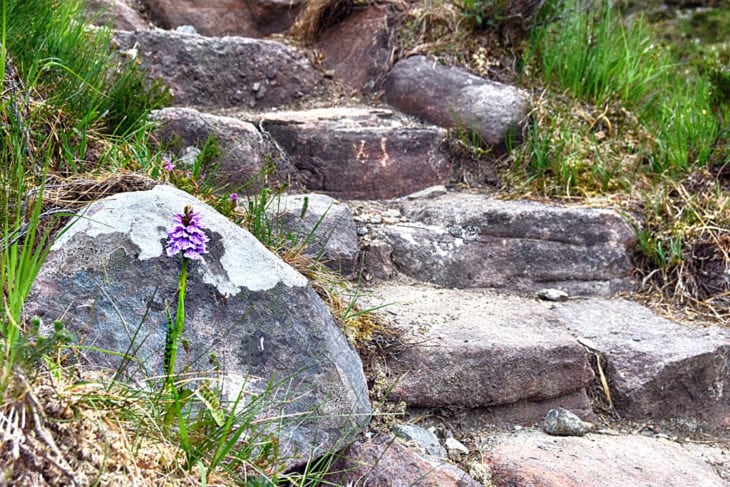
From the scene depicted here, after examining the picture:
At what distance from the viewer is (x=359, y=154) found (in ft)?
10.8

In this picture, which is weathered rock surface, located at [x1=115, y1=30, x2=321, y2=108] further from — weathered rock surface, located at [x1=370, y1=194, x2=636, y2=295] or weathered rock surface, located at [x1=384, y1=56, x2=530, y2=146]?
weathered rock surface, located at [x1=370, y1=194, x2=636, y2=295]

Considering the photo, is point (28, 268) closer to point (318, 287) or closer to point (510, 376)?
point (318, 287)

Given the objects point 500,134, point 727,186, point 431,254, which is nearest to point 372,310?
point 431,254

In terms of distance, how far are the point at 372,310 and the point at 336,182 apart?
1026 mm

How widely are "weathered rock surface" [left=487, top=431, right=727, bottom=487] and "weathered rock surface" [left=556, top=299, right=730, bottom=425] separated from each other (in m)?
0.19

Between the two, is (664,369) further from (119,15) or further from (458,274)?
(119,15)

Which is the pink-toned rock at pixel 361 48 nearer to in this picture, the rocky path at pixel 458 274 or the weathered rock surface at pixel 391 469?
the rocky path at pixel 458 274

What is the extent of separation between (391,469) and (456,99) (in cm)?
219

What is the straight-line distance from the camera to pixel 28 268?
57.7 inches

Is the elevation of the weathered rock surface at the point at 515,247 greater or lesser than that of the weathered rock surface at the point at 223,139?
lesser

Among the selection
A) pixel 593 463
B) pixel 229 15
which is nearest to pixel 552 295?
pixel 593 463

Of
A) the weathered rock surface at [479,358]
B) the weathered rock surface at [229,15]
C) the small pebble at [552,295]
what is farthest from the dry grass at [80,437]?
the weathered rock surface at [229,15]

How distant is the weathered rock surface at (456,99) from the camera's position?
3.56 m

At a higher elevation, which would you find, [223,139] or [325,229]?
[223,139]
